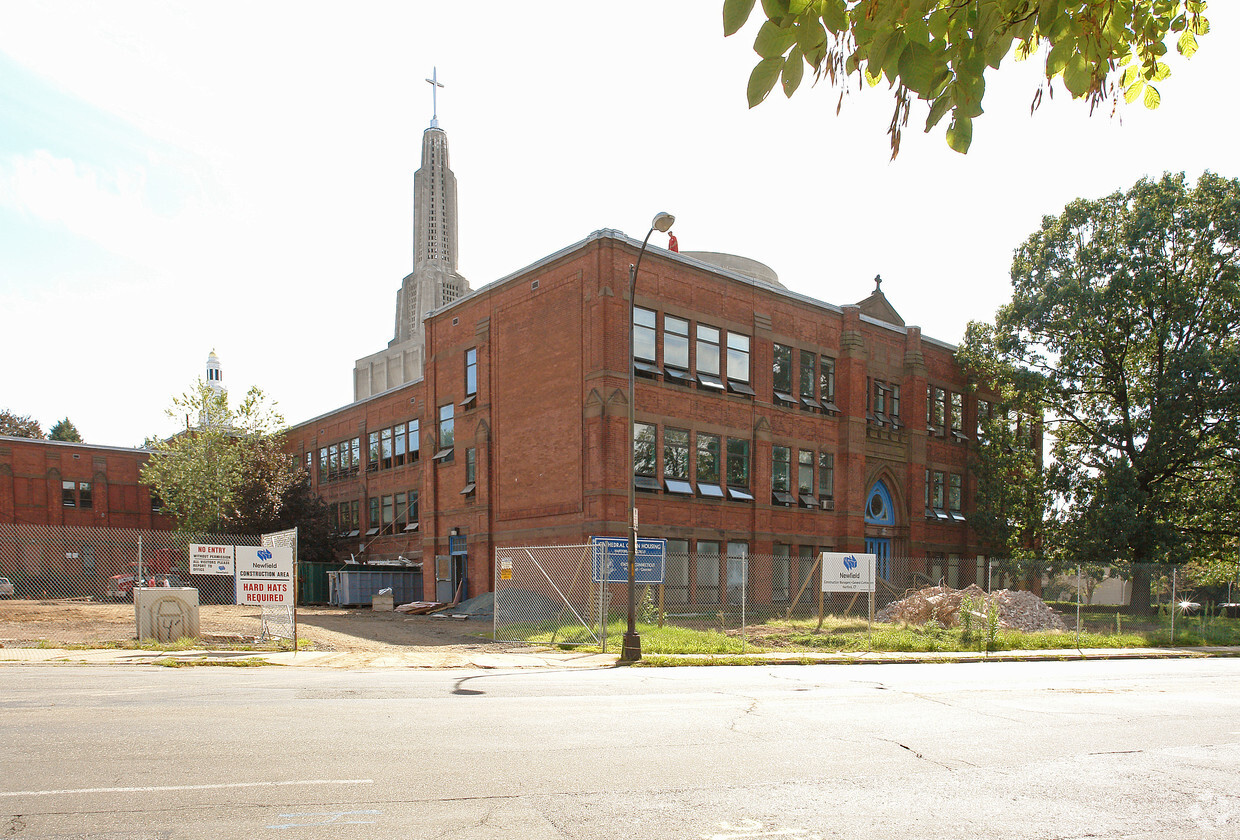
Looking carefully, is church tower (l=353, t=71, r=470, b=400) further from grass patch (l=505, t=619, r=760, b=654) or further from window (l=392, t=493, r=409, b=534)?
grass patch (l=505, t=619, r=760, b=654)

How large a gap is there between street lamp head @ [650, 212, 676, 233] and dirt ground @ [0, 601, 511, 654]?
10863 mm

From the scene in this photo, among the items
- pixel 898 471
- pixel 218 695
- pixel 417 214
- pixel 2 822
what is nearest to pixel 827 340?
pixel 898 471

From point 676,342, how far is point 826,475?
30.8 ft

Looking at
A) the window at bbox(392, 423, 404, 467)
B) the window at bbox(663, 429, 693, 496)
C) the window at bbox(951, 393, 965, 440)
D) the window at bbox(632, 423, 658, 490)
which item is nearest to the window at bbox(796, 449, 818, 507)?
the window at bbox(663, 429, 693, 496)

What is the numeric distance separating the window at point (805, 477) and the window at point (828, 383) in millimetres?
2262

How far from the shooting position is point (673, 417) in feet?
104

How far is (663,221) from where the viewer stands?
1861cm

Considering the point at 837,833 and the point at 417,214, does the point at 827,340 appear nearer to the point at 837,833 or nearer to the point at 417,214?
the point at 837,833

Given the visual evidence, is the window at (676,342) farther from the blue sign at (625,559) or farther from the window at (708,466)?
A: the blue sign at (625,559)

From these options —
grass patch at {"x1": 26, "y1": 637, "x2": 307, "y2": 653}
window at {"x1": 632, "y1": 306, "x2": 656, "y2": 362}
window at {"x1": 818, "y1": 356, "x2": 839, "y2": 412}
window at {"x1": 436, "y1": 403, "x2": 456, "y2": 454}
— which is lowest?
grass patch at {"x1": 26, "y1": 637, "x2": 307, "y2": 653}

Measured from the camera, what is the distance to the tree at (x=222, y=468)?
161ft

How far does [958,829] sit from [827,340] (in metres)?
32.6

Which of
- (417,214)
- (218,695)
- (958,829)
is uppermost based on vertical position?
(417,214)

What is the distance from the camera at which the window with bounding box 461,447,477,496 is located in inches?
1384
